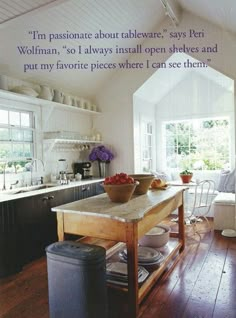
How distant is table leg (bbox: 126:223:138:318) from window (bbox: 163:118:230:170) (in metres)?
4.16

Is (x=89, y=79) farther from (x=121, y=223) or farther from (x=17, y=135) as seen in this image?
(x=121, y=223)

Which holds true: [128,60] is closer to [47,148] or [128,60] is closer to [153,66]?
[153,66]

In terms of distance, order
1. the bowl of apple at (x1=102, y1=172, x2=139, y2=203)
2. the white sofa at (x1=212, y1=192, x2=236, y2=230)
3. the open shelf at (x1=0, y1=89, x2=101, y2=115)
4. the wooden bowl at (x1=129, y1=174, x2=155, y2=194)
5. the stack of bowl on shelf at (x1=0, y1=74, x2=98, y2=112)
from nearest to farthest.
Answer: the bowl of apple at (x1=102, y1=172, x2=139, y2=203) → the wooden bowl at (x1=129, y1=174, x2=155, y2=194) → the open shelf at (x1=0, y1=89, x2=101, y2=115) → the stack of bowl on shelf at (x1=0, y1=74, x2=98, y2=112) → the white sofa at (x1=212, y1=192, x2=236, y2=230)

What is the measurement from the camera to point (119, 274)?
219cm

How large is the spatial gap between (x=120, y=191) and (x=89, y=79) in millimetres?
3061

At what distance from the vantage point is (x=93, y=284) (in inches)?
67.6

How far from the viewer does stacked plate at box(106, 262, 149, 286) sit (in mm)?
2146

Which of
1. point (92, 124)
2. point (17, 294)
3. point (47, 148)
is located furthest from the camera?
point (92, 124)

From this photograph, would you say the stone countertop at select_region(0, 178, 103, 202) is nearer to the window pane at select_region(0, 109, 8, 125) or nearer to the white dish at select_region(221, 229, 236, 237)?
the window pane at select_region(0, 109, 8, 125)

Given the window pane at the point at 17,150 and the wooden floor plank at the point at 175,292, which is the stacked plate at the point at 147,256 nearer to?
the wooden floor plank at the point at 175,292

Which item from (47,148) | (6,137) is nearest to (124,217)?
(6,137)

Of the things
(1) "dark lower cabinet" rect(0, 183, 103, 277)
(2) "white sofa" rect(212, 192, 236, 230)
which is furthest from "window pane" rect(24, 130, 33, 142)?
(2) "white sofa" rect(212, 192, 236, 230)

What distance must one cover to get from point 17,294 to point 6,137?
190 centimetres

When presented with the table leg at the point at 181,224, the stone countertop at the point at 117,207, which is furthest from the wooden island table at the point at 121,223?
the table leg at the point at 181,224
